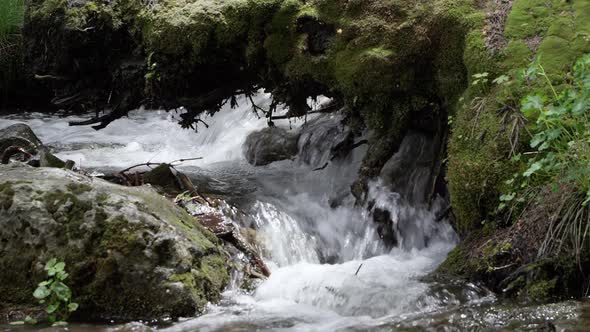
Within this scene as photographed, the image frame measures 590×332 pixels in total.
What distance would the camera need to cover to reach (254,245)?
19.1 feet

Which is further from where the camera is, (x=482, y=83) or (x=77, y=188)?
(x=482, y=83)

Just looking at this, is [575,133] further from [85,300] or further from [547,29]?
[85,300]

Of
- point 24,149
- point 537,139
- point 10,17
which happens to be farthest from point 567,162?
point 10,17

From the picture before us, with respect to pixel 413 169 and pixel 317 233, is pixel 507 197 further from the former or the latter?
pixel 317 233

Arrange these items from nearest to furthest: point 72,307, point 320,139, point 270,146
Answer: point 72,307 → point 320,139 → point 270,146

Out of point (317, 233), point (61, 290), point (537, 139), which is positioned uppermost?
point (537, 139)

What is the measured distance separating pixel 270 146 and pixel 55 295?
5237mm

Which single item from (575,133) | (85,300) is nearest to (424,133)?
(575,133)

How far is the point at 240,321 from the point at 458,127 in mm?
2096

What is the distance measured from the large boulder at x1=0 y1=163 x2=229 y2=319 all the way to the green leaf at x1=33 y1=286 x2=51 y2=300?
214 mm

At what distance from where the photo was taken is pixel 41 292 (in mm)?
3840

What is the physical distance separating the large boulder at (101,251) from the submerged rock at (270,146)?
4.27 metres

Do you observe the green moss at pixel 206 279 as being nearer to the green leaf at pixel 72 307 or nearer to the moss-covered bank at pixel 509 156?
the green leaf at pixel 72 307

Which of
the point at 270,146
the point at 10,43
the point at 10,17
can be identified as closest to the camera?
the point at 270,146
